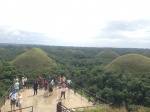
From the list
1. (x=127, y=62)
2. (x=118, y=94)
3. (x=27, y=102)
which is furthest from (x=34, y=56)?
(x=27, y=102)

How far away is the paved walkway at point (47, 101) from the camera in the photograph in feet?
47.2

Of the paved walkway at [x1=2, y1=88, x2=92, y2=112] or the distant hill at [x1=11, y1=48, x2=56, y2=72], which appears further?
the distant hill at [x1=11, y1=48, x2=56, y2=72]

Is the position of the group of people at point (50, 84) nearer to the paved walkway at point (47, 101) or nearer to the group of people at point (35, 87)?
the group of people at point (35, 87)

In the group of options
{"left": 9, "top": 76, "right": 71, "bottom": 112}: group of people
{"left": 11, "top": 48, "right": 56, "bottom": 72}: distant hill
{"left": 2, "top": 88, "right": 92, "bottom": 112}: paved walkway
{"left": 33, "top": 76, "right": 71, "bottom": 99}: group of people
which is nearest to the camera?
{"left": 9, "top": 76, "right": 71, "bottom": 112}: group of people

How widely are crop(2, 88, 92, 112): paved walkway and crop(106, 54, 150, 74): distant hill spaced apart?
3732 cm

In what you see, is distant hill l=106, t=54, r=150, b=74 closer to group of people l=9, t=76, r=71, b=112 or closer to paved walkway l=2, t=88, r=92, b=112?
group of people l=9, t=76, r=71, b=112

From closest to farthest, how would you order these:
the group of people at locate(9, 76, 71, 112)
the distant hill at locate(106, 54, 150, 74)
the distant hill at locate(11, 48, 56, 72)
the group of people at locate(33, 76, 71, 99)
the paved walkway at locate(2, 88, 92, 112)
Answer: the group of people at locate(9, 76, 71, 112), the paved walkway at locate(2, 88, 92, 112), the group of people at locate(33, 76, 71, 99), the distant hill at locate(106, 54, 150, 74), the distant hill at locate(11, 48, 56, 72)

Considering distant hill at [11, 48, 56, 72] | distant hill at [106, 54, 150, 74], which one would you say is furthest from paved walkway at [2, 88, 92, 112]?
distant hill at [11, 48, 56, 72]

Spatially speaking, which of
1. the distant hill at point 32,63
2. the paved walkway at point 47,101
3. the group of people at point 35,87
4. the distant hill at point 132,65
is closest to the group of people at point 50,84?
the group of people at point 35,87

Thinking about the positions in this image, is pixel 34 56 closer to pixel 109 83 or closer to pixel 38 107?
pixel 109 83

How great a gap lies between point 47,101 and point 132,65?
4337 cm

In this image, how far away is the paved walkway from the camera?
47.2 feet

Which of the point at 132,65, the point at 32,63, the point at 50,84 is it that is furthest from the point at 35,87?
the point at 32,63

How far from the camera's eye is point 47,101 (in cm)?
1597
